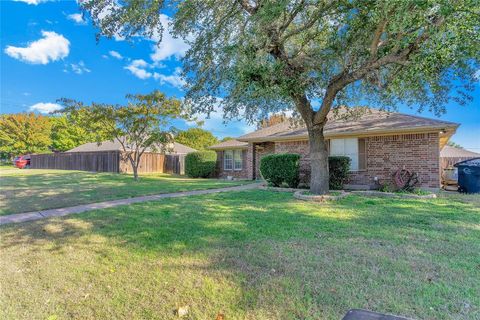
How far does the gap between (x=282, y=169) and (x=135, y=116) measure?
31.5ft

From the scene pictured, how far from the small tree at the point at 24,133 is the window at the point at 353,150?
45.2m

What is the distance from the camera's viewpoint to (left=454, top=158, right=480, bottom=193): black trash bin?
36.3 ft

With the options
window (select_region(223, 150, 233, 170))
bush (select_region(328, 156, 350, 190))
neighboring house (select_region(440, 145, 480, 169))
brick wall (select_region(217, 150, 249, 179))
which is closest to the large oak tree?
bush (select_region(328, 156, 350, 190))

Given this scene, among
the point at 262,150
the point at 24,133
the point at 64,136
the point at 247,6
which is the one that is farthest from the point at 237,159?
the point at 24,133

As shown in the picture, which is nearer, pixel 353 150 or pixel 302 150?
pixel 353 150

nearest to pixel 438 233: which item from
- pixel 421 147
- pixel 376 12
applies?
pixel 376 12

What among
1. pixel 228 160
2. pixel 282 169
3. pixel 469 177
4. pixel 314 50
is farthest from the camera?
pixel 228 160

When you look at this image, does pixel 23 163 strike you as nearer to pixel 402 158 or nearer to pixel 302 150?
pixel 302 150

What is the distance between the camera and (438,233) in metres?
5.14

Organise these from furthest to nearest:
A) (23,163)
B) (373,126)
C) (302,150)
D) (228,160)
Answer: (23,163) < (228,160) < (302,150) < (373,126)

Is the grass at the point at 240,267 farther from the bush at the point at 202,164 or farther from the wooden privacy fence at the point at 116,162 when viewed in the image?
the wooden privacy fence at the point at 116,162

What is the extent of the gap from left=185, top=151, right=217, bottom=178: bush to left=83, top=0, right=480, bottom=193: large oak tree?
11005 millimetres

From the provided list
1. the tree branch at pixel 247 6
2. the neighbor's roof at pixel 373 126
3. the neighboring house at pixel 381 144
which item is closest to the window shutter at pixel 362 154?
the neighboring house at pixel 381 144

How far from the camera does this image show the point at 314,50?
9461 mm
